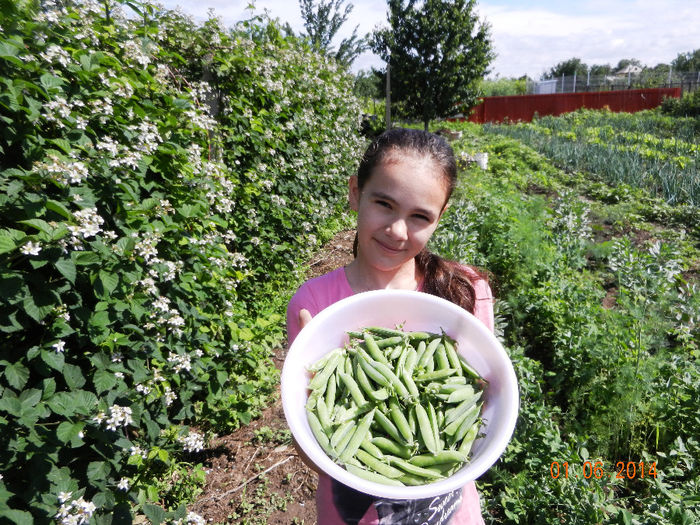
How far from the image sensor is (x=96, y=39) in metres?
2.13

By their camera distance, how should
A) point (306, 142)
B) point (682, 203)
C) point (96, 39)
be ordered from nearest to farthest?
point (96, 39)
point (306, 142)
point (682, 203)

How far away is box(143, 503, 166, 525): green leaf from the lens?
2.03 meters

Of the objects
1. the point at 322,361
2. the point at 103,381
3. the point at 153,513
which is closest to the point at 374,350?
the point at 322,361

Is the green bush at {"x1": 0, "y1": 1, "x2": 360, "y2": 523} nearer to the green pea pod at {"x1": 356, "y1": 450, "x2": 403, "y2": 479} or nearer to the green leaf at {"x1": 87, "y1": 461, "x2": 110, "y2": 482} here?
the green leaf at {"x1": 87, "y1": 461, "x2": 110, "y2": 482}

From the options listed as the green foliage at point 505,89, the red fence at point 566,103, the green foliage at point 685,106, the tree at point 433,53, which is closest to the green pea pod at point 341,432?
the tree at point 433,53

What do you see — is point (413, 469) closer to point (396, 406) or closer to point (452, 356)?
point (396, 406)

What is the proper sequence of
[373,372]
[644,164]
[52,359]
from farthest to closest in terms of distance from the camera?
1. [644,164]
2. [52,359]
3. [373,372]

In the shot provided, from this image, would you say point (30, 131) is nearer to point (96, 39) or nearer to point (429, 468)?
point (96, 39)

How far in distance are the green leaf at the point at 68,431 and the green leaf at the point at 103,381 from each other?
157 mm

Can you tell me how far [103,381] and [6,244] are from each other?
2.30ft

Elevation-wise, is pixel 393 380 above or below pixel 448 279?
below

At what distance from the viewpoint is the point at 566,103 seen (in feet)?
108

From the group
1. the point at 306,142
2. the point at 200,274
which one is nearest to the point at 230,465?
the point at 200,274

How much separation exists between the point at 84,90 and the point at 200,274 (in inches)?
45.6
